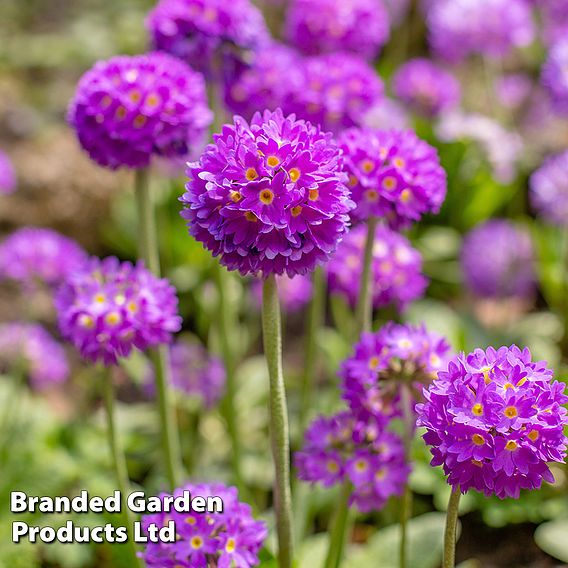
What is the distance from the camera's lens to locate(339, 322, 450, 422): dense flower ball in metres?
2.25

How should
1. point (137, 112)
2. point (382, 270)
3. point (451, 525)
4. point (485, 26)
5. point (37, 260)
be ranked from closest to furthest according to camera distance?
point (451, 525) → point (137, 112) → point (382, 270) → point (37, 260) → point (485, 26)

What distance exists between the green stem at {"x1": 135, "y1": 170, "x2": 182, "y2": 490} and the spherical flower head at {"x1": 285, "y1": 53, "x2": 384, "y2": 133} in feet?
2.08

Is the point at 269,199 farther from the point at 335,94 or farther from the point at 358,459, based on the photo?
the point at 335,94

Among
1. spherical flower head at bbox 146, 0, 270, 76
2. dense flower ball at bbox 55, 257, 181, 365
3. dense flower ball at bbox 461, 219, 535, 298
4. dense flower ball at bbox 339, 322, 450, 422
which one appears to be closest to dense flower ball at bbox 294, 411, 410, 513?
dense flower ball at bbox 339, 322, 450, 422

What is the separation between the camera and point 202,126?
102 inches

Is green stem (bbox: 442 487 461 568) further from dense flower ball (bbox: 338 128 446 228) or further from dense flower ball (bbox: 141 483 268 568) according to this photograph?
dense flower ball (bbox: 338 128 446 228)

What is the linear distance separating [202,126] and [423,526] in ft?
4.79

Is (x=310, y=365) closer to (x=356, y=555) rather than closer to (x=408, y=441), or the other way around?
(x=356, y=555)

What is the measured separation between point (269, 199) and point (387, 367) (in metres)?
0.69

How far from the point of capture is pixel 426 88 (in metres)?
5.11

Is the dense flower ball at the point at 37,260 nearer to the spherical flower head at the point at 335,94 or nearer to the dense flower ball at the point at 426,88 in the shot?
the spherical flower head at the point at 335,94

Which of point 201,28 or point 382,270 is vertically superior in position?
point 201,28

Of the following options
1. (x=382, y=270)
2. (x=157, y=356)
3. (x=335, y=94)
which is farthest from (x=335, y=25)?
(x=157, y=356)

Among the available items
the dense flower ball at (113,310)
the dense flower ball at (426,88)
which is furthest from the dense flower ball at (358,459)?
the dense flower ball at (426,88)
